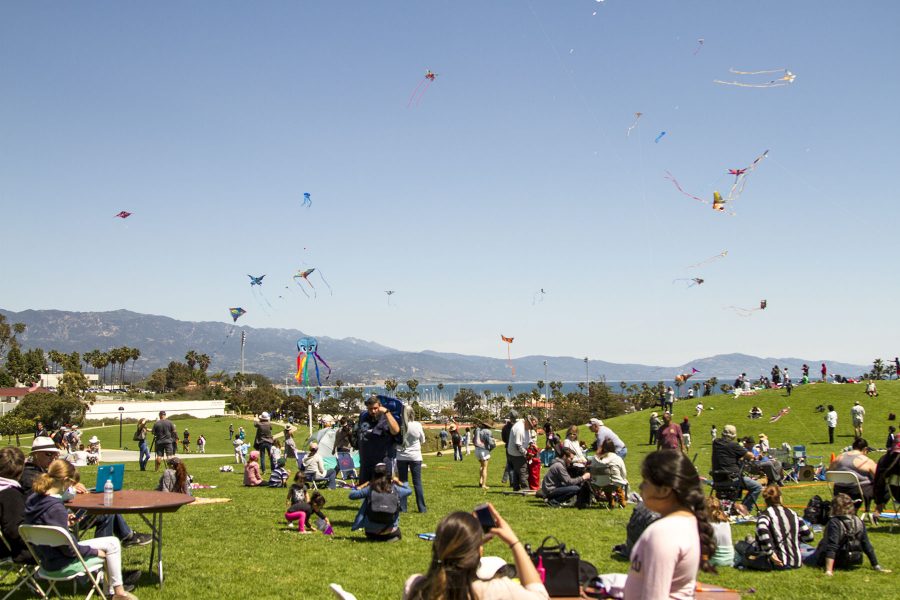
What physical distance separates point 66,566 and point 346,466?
39.8 ft

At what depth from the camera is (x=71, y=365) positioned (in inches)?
5246

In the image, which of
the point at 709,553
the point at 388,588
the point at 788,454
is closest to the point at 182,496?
the point at 388,588

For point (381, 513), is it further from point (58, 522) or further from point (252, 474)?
point (252, 474)

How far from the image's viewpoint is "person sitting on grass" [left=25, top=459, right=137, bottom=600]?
22.1 ft

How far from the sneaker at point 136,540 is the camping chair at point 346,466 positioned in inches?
340

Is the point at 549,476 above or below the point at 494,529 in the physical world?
below

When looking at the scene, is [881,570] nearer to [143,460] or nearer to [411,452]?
[411,452]

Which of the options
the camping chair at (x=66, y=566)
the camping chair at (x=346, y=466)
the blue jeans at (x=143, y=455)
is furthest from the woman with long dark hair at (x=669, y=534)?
the blue jeans at (x=143, y=455)

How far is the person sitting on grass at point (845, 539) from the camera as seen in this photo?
29.1 feet

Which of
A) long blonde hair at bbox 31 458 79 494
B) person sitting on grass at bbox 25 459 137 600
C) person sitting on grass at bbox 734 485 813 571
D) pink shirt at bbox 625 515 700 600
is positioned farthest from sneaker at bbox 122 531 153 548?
pink shirt at bbox 625 515 700 600

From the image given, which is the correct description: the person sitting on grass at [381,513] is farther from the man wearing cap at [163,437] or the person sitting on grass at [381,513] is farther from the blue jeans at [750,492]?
the man wearing cap at [163,437]

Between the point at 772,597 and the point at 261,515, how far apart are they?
8.89 meters

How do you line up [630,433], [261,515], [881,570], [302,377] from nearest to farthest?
[881,570] < [261,515] < [630,433] < [302,377]

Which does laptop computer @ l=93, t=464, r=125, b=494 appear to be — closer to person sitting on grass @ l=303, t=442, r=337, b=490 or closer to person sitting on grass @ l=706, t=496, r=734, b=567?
person sitting on grass @ l=303, t=442, r=337, b=490
